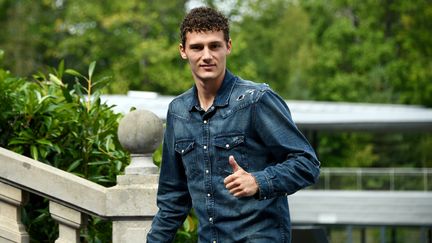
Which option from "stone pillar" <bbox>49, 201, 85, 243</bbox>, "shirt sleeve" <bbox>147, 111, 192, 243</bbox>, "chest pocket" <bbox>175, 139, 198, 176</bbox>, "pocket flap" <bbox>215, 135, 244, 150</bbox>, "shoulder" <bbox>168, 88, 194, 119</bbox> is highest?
"shoulder" <bbox>168, 88, 194, 119</bbox>

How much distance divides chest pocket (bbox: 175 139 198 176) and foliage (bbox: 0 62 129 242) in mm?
2027

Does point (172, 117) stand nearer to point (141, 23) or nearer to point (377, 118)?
point (377, 118)

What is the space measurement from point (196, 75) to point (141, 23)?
129ft

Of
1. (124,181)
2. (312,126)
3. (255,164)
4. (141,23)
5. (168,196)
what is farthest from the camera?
(141,23)

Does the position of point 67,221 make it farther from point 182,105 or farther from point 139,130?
point 182,105

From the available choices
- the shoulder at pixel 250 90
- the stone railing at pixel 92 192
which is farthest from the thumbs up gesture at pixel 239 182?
the stone railing at pixel 92 192

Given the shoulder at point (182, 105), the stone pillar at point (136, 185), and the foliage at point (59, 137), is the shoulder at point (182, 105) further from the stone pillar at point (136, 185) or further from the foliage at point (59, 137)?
the foliage at point (59, 137)

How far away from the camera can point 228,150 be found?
13.2 ft

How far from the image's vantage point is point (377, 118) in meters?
28.6

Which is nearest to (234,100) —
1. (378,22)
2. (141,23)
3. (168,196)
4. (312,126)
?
(168,196)

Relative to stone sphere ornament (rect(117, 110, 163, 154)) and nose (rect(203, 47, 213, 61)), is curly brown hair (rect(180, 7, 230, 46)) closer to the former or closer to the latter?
nose (rect(203, 47, 213, 61))

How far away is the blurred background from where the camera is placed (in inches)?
1686

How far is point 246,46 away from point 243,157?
41111 millimetres

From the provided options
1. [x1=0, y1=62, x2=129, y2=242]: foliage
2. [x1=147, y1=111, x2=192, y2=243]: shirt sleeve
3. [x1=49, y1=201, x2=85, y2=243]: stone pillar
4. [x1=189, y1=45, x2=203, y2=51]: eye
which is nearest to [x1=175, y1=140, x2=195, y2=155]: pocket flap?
[x1=147, y1=111, x2=192, y2=243]: shirt sleeve
